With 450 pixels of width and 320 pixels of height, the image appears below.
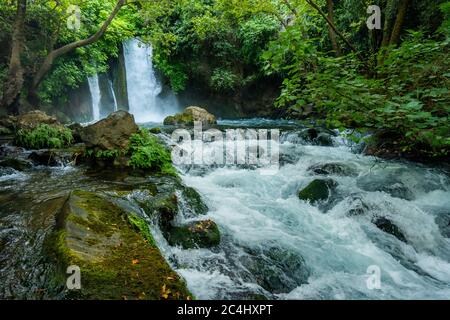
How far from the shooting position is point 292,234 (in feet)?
16.0

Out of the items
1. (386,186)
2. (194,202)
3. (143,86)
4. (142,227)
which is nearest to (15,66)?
(143,86)

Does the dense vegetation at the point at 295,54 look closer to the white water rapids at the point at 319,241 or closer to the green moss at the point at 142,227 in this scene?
the white water rapids at the point at 319,241

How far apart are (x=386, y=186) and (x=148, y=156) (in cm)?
502

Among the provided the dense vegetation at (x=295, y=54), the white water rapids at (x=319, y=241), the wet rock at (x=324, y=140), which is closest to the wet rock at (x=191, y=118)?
the dense vegetation at (x=295, y=54)

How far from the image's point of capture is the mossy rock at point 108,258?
88.7 inches

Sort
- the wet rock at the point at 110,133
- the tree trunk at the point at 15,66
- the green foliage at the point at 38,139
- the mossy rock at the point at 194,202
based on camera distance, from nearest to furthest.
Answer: the mossy rock at the point at 194,202 → the wet rock at the point at 110,133 → the green foliage at the point at 38,139 → the tree trunk at the point at 15,66

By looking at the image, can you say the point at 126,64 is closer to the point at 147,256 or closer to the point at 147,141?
the point at 147,141

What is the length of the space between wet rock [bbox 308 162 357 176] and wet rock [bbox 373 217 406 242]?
2.04 m

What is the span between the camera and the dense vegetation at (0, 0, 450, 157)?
12.0ft

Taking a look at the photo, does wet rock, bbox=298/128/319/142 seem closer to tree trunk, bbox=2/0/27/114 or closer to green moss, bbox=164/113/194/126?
green moss, bbox=164/113/194/126

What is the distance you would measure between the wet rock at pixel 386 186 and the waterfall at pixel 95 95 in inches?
590

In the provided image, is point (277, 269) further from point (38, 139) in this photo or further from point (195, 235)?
point (38, 139)

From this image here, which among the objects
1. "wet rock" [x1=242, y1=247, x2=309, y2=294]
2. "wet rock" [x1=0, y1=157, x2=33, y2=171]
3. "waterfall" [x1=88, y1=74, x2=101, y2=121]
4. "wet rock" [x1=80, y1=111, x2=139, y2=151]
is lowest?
"wet rock" [x1=242, y1=247, x2=309, y2=294]

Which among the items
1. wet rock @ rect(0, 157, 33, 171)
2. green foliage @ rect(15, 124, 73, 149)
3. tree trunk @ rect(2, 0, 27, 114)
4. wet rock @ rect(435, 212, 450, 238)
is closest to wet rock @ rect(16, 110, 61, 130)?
green foliage @ rect(15, 124, 73, 149)
